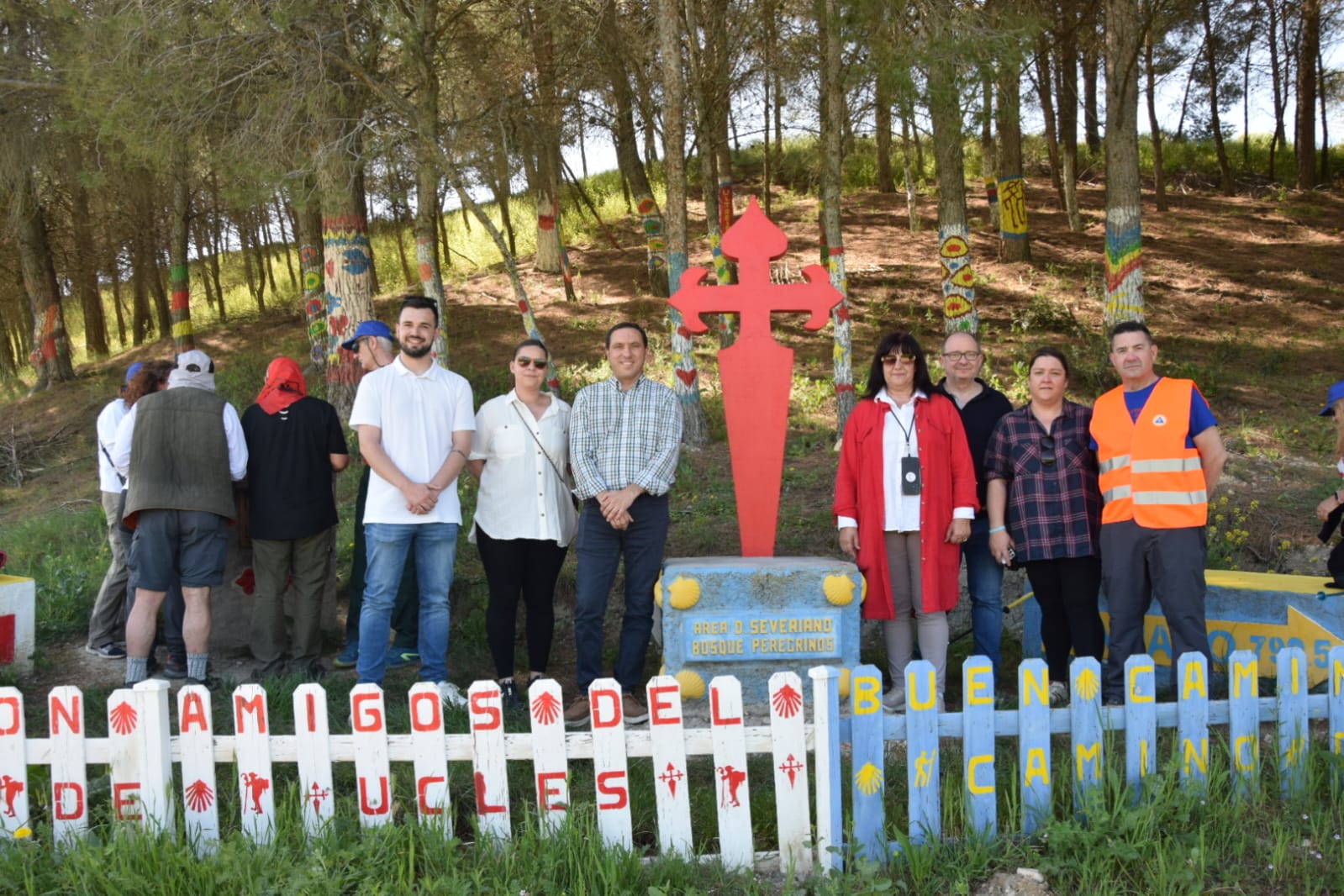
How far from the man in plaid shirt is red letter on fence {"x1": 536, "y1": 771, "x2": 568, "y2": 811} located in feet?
4.88

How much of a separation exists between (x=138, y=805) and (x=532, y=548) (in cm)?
201

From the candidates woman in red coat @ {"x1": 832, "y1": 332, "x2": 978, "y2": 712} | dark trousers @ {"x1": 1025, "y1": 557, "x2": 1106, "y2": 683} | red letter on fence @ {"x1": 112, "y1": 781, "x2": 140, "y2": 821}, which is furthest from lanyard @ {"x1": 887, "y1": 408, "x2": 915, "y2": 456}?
red letter on fence @ {"x1": 112, "y1": 781, "x2": 140, "y2": 821}

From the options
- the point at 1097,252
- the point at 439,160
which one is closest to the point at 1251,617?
the point at 439,160

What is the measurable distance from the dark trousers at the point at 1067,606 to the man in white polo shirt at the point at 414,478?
2587 millimetres

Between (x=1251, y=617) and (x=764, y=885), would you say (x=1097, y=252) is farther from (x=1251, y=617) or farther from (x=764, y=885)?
(x=764, y=885)

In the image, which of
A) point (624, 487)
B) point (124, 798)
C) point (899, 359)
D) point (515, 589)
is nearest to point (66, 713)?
point (124, 798)

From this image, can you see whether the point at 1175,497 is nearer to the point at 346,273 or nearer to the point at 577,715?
the point at 577,715

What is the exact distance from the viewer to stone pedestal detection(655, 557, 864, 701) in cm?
446

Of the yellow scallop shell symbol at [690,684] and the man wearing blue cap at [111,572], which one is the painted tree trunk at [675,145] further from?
the man wearing blue cap at [111,572]

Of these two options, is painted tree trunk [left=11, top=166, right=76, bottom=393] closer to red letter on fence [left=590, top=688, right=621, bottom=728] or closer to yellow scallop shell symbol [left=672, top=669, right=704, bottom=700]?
yellow scallop shell symbol [left=672, top=669, right=704, bottom=700]

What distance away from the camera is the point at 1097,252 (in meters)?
16.6

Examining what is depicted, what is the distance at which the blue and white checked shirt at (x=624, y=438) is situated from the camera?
15.0ft

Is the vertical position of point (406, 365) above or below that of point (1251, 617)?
above

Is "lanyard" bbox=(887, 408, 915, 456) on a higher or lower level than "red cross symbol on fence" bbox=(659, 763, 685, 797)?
higher
